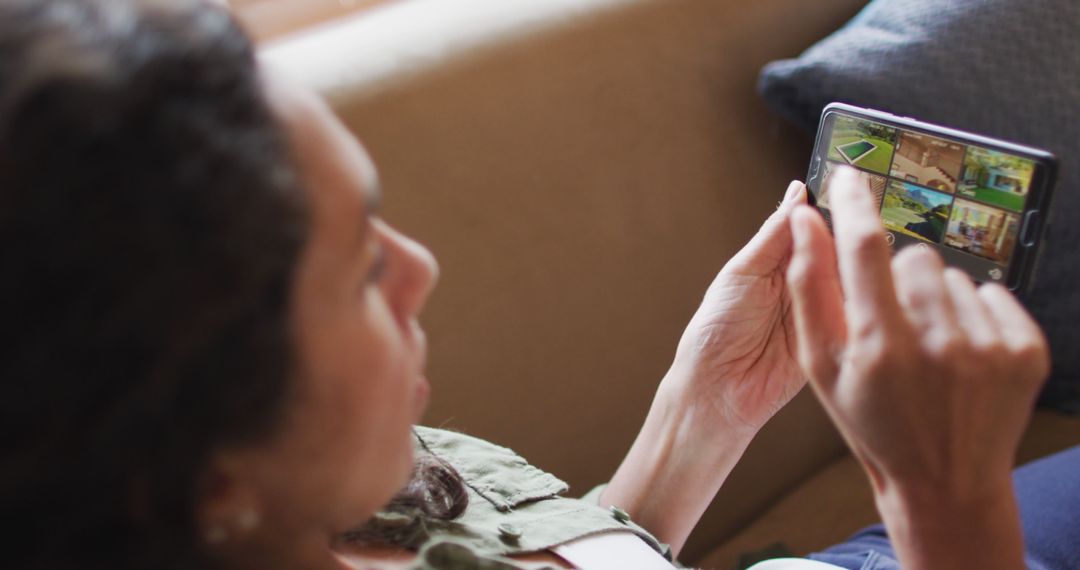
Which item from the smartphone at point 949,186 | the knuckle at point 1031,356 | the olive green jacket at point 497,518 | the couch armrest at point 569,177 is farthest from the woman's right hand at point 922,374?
the couch armrest at point 569,177

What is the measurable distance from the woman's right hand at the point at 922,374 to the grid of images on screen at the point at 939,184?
0.52ft

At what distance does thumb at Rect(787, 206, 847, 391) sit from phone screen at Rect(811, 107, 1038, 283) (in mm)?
204

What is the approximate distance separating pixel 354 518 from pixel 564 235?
1.52ft

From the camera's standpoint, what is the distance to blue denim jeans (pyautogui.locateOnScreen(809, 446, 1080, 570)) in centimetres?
79

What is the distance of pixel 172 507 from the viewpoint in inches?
16.9

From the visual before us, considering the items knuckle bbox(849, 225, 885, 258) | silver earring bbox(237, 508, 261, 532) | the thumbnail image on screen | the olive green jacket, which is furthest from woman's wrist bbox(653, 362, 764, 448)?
silver earring bbox(237, 508, 261, 532)

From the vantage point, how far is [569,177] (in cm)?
93

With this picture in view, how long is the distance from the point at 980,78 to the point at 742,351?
401 mm

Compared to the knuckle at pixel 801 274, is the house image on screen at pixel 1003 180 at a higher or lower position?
higher

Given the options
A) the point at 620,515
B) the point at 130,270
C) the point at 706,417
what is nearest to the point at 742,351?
the point at 706,417

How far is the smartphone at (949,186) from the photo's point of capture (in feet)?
2.13

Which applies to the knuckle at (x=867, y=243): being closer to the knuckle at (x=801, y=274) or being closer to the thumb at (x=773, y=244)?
the knuckle at (x=801, y=274)

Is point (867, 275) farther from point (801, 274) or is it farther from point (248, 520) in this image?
point (248, 520)

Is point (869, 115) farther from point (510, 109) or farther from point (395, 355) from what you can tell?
point (395, 355)
